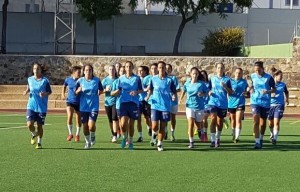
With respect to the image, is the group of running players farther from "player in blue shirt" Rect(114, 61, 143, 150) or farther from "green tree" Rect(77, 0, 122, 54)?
"green tree" Rect(77, 0, 122, 54)

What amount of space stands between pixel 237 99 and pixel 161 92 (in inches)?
143

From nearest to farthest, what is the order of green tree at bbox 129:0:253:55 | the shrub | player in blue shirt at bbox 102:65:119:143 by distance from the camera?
player in blue shirt at bbox 102:65:119:143, the shrub, green tree at bbox 129:0:253:55

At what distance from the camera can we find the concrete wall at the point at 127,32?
50.8 m

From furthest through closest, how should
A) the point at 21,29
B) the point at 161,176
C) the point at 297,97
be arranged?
the point at 21,29
the point at 297,97
the point at 161,176

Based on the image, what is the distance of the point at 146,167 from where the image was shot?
13438 mm

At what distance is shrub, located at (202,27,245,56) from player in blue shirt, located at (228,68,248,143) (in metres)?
26.8

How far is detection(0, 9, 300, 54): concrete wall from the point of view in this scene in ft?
167

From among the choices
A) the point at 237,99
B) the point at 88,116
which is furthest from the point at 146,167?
the point at 237,99

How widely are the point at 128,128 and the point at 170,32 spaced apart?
3655cm

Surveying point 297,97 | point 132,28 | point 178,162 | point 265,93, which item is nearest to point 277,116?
point 265,93

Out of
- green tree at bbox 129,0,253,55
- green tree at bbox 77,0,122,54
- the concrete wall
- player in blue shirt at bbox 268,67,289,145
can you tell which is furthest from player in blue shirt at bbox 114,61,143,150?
the concrete wall

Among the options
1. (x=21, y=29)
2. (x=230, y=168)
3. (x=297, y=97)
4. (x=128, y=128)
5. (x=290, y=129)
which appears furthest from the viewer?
(x=21, y=29)

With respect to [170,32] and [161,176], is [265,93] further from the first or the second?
[170,32]

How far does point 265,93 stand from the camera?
57.4 ft
